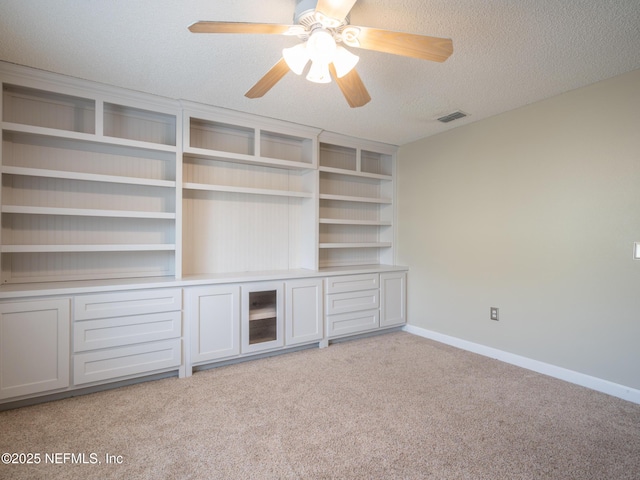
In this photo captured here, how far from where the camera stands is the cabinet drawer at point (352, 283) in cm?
351

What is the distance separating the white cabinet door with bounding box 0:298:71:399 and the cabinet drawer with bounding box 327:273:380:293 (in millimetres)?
2200

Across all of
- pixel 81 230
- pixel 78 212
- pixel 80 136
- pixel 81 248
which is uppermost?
pixel 80 136

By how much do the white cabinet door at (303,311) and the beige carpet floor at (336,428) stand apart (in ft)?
1.57

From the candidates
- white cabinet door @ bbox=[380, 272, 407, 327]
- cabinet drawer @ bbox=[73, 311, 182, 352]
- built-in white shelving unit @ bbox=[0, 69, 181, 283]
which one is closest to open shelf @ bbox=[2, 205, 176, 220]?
built-in white shelving unit @ bbox=[0, 69, 181, 283]

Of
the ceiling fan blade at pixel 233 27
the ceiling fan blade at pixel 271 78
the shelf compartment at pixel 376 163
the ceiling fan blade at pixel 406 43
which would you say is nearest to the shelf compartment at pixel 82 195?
the ceiling fan blade at pixel 271 78

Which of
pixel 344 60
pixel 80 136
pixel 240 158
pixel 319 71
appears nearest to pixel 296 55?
pixel 319 71

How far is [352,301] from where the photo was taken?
143 inches

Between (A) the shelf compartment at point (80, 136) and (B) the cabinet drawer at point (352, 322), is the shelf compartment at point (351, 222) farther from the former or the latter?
(A) the shelf compartment at point (80, 136)

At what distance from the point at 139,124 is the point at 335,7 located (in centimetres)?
222

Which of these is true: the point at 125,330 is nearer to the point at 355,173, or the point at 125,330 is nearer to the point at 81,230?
the point at 81,230

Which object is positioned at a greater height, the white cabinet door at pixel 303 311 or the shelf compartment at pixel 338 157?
the shelf compartment at pixel 338 157

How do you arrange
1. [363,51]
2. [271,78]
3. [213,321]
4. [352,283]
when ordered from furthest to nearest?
[352,283]
[213,321]
[363,51]
[271,78]

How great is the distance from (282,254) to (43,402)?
2245mm

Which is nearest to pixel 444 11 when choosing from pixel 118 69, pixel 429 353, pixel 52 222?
pixel 118 69
